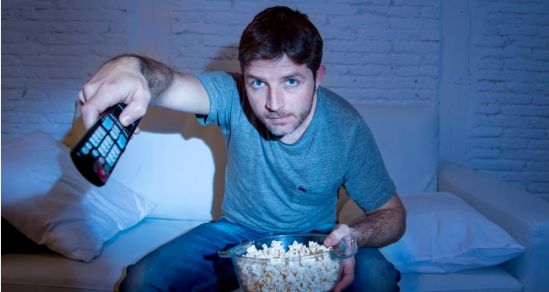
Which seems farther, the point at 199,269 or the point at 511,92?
the point at 511,92

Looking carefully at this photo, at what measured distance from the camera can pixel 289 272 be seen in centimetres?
91

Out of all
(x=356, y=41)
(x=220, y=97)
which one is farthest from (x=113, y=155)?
(x=356, y=41)

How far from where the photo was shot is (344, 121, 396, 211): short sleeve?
146 cm

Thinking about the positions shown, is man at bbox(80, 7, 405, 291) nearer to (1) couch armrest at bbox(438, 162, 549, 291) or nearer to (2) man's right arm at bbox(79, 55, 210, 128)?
(2) man's right arm at bbox(79, 55, 210, 128)

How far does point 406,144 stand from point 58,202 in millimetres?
1337

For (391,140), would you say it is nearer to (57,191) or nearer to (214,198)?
(214,198)

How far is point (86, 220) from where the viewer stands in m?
1.63

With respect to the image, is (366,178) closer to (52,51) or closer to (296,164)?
(296,164)

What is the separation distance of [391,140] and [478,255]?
2.04ft

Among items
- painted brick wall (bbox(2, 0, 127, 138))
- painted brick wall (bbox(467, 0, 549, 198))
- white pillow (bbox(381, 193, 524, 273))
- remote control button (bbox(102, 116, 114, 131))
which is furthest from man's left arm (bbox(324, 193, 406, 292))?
painted brick wall (bbox(2, 0, 127, 138))

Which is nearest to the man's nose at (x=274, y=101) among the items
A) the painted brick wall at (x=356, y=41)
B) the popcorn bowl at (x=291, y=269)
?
the popcorn bowl at (x=291, y=269)

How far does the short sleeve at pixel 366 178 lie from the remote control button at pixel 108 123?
0.87 meters

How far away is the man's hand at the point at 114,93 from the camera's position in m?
0.77

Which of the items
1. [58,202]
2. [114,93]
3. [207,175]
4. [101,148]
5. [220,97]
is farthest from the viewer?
[207,175]
